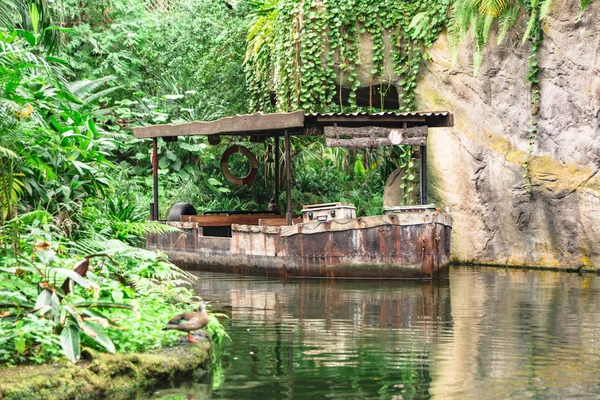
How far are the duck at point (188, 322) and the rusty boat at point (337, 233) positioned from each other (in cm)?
771

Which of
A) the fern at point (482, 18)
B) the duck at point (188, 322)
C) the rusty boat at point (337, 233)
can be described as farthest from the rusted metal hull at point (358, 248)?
the duck at point (188, 322)

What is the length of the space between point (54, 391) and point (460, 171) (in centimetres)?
1393

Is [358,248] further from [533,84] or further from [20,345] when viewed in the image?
[20,345]

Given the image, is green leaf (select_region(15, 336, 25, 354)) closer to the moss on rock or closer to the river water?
the moss on rock

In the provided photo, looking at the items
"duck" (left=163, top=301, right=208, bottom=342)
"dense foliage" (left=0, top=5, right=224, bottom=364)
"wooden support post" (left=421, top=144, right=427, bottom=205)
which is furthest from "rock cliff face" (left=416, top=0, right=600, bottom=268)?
"duck" (left=163, top=301, right=208, bottom=342)

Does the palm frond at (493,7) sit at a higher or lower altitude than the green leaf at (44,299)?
higher

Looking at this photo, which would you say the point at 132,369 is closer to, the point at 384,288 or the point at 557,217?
the point at 384,288

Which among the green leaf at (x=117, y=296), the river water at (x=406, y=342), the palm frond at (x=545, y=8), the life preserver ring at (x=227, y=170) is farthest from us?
the life preserver ring at (x=227, y=170)

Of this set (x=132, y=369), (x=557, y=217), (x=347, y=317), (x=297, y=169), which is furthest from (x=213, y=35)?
(x=132, y=369)

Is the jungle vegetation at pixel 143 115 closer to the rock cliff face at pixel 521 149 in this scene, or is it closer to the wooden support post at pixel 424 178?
the rock cliff face at pixel 521 149

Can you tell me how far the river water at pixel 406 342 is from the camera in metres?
6.60

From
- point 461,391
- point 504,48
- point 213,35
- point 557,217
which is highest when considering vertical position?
point 213,35

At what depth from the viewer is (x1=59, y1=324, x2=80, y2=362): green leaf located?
6.30 meters

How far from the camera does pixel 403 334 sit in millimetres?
9141
